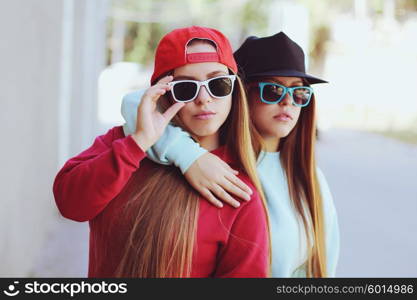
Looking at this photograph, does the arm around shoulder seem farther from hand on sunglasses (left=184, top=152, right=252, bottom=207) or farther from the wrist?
the wrist

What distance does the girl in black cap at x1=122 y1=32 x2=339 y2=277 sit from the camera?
1781 mm

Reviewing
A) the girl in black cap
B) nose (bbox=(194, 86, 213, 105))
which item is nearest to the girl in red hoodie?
nose (bbox=(194, 86, 213, 105))

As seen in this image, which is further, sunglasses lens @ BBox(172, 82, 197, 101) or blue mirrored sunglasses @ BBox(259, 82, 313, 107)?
blue mirrored sunglasses @ BBox(259, 82, 313, 107)

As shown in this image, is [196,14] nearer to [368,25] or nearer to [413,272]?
[368,25]

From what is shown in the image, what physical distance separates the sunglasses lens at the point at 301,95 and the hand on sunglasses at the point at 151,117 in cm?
48

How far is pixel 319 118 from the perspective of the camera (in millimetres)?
8430

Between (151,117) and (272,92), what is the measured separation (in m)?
0.51

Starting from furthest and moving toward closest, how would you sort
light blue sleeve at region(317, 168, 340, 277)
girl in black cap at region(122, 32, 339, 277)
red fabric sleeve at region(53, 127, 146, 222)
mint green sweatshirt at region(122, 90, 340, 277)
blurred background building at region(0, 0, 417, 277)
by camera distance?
blurred background building at region(0, 0, 417, 277) → light blue sleeve at region(317, 168, 340, 277) → girl in black cap at region(122, 32, 339, 277) → mint green sweatshirt at region(122, 90, 340, 277) → red fabric sleeve at region(53, 127, 146, 222)

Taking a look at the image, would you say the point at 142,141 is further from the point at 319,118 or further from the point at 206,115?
the point at 319,118

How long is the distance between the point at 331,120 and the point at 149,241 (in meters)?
12.0

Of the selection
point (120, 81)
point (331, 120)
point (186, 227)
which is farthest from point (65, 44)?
point (120, 81)

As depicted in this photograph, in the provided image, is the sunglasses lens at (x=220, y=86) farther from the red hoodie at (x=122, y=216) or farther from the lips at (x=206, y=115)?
the red hoodie at (x=122, y=216)

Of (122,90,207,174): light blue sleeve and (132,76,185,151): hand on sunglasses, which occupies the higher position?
(132,76,185,151): hand on sunglasses

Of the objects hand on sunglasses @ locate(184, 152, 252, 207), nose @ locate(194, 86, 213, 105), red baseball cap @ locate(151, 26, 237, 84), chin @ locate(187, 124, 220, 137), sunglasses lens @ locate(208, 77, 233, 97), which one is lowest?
hand on sunglasses @ locate(184, 152, 252, 207)
